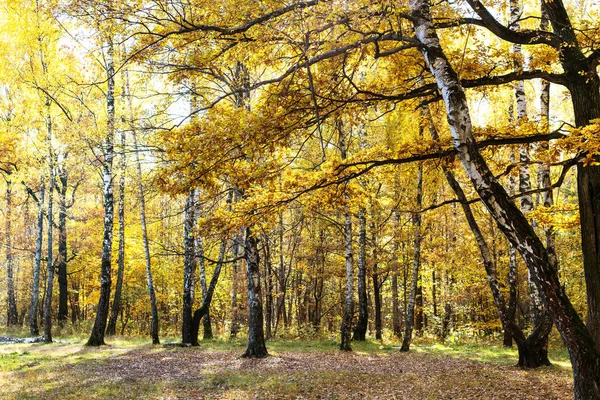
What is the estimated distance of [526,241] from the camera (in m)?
5.09

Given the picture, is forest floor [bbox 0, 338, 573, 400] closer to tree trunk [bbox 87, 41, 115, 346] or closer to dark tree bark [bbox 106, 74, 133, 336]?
tree trunk [bbox 87, 41, 115, 346]

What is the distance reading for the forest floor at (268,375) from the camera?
723 cm

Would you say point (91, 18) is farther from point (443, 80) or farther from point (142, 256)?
point (142, 256)

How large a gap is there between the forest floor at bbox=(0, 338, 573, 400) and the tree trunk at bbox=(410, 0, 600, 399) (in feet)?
7.22

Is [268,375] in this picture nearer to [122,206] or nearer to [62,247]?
[122,206]

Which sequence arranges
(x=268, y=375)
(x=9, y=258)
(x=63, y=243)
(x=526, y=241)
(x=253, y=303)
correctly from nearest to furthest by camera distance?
(x=526, y=241)
(x=268, y=375)
(x=253, y=303)
(x=63, y=243)
(x=9, y=258)

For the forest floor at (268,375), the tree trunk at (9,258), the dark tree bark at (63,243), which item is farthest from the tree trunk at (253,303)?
the tree trunk at (9,258)

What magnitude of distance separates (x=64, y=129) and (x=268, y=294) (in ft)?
35.6

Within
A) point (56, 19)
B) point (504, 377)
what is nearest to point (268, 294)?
point (504, 377)

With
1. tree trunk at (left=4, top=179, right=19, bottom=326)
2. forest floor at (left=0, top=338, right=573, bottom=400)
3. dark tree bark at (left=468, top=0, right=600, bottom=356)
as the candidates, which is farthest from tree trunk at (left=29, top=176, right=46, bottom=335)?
dark tree bark at (left=468, top=0, right=600, bottom=356)

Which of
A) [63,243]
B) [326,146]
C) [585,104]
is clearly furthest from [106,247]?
[585,104]

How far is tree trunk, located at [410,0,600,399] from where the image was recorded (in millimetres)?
4984

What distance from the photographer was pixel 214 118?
6.96 metres

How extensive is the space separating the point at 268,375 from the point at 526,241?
6.08 m
